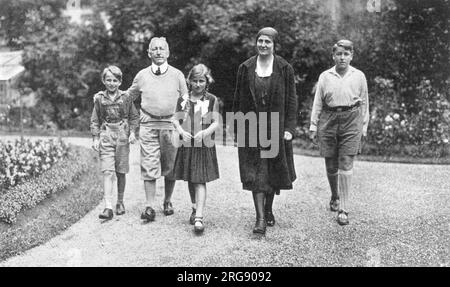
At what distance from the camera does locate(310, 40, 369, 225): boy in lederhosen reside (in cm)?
552

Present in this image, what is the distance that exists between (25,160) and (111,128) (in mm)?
2126

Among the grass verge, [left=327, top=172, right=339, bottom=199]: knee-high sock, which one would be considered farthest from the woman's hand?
the grass verge

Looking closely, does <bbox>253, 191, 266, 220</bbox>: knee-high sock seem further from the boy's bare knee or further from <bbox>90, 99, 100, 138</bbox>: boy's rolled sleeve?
<bbox>90, 99, 100, 138</bbox>: boy's rolled sleeve

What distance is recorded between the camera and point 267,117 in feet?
16.9

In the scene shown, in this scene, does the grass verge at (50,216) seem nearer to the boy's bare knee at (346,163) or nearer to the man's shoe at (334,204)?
the man's shoe at (334,204)

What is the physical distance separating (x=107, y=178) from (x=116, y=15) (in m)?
8.10

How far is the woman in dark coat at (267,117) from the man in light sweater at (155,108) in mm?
797

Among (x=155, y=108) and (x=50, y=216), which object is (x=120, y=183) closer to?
(x=50, y=216)

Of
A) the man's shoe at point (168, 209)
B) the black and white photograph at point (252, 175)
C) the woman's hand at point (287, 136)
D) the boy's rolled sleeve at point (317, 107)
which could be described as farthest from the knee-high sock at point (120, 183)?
the boy's rolled sleeve at point (317, 107)

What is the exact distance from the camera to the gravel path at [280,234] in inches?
177

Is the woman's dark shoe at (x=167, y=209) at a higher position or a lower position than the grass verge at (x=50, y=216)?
higher

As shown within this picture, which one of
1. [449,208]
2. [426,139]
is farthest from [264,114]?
[426,139]

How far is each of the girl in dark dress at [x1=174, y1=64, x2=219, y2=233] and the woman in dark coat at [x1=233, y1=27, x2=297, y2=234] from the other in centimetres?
33
